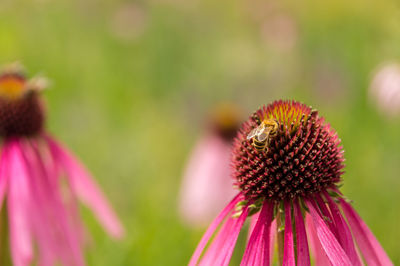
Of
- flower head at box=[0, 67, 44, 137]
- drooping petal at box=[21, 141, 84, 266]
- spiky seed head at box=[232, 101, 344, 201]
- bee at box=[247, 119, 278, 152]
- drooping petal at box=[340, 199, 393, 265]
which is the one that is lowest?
drooping petal at box=[340, 199, 393, 265]

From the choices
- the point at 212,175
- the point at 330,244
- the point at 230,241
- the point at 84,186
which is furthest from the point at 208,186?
the point at 330,244

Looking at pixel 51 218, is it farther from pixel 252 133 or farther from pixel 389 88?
pixel 389 88

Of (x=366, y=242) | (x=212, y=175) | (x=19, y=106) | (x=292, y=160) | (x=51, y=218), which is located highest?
(x=19, y=106)

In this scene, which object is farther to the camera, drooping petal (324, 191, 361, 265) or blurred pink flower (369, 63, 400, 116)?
blurred pink flower (369, 63, 400, 116)

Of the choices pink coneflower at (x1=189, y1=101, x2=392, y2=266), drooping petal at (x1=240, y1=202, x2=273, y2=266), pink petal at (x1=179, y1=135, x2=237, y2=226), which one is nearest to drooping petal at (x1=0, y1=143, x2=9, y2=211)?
pink coneflower at (x1=189, y1=101, x2=392, y2=266)

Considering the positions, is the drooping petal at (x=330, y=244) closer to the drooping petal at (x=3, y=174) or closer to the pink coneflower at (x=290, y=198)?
the pink coneflower at (x=290, y=198)

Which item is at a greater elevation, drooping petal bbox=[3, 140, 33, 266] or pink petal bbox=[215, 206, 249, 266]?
drooping petal bbox=[3, 140, 33, 266]

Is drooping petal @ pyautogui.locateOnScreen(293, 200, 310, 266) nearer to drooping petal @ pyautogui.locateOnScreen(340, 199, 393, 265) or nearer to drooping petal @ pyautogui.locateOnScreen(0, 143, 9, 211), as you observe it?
drooping petal @ pyautogui.locateOnScreen(340, 199, 393, 265)

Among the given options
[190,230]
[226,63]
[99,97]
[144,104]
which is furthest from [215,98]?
[190,230]
